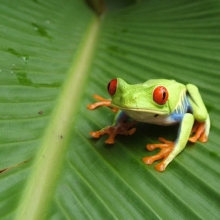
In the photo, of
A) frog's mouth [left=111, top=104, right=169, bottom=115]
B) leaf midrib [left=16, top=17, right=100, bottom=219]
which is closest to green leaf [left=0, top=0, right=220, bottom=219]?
leaf midrib [left=16, top=17, right=100, bottom=219]

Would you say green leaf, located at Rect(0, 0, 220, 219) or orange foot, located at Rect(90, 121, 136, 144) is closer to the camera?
green leaf, located at Rect(0, 0, 220, 219)

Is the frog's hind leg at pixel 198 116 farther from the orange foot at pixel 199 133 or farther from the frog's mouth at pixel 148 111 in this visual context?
the frog's mouth at pixel 148 111

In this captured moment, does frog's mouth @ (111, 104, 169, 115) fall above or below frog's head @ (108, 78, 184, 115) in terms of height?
below

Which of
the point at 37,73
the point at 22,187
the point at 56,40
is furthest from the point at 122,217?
the point at 56,40

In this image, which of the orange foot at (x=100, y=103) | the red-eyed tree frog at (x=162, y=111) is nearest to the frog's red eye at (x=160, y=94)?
the red-eyed tree frog at (x=162, y=111)

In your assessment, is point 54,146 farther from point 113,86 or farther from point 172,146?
point 172,146

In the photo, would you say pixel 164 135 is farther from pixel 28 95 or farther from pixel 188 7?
pixel 188 7

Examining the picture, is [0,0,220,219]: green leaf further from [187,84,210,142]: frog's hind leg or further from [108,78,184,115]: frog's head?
[108,78,184,115]: frog's head
